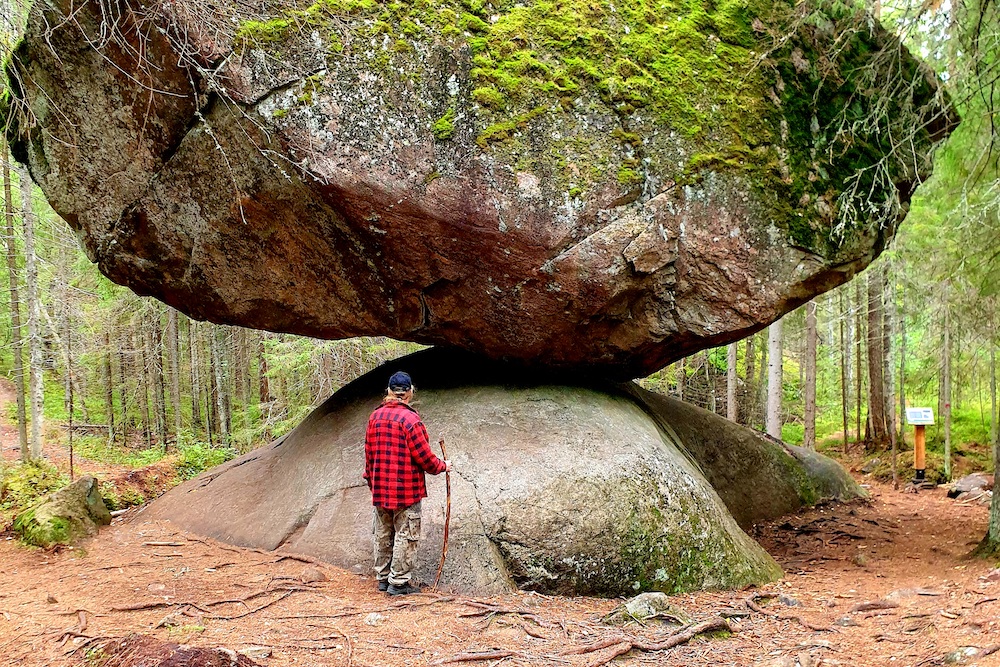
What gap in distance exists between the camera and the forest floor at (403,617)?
4055 mm

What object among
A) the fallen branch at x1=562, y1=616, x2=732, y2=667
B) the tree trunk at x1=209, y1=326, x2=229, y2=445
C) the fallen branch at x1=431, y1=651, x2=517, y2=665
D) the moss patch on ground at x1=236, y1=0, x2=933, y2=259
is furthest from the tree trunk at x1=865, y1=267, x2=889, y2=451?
the tree trunk at x1=209, y1=326, x2=229, y2=445

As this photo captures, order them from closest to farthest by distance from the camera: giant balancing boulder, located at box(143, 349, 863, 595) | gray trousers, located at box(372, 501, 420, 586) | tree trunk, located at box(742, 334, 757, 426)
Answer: gray trousers, located at box(372, 501, 420, 586), giant balancing boulder, located at box(143, 349, 863, 595), tree trunk, located at box(742, 334, 757, 426)

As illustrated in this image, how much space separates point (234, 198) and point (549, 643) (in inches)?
195

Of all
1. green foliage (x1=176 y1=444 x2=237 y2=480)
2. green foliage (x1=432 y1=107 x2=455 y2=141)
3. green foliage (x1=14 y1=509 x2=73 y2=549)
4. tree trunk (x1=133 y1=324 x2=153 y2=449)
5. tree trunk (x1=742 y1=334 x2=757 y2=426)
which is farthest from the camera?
tree trunk (x1=742 y1=334 x2=757 y2=426)

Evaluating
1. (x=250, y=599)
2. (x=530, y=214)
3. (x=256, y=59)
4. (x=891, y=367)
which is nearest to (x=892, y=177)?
(x=530, y=214)

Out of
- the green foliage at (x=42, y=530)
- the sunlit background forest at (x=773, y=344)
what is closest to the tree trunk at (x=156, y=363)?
the sunlit background forest at (x=773, y=344)

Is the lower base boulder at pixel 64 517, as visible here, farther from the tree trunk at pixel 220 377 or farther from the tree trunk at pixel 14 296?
the tree trunk at pixel 220 377

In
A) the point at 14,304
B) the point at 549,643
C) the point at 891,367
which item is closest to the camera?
the point at 549,643

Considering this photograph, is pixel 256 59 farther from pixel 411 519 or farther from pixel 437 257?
pixel 411 519

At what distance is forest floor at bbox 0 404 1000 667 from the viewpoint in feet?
13.3

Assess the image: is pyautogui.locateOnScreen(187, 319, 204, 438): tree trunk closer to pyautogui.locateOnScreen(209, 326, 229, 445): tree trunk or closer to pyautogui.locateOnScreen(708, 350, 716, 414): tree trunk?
pyautogui.locateOnScreen(209, 326, 229, 445): tree trunk

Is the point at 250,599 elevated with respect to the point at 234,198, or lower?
lower

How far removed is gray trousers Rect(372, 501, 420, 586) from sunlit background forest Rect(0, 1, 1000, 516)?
298 centimetres

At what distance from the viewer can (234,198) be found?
6504 millimetres
